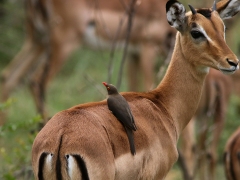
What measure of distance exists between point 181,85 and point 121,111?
0.88 metres

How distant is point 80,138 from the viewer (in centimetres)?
363

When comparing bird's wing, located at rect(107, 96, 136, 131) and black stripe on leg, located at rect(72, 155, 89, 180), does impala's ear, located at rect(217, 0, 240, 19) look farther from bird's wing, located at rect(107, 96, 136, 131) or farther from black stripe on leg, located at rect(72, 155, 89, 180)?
black stripe on leg, located at rect(72, 155, 89, 180)

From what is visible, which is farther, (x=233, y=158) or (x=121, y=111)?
(x=233, y=158)

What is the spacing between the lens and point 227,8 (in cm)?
496

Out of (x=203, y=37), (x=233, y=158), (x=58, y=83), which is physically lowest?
(x=58, y=83)

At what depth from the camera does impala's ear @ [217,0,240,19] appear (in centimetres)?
493

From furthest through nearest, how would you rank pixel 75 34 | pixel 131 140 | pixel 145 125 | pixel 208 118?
pixel 75 34, pixel 208 118, pixel 145 125, pixel 131 140

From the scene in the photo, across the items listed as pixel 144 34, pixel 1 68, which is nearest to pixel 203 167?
pixel 144 34

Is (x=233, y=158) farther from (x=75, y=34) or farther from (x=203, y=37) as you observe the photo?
(x=75, y=34)

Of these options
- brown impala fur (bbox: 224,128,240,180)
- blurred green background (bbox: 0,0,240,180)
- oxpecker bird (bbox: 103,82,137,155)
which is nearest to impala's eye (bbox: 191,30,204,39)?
oxpecker bird (bbox: 103,82,137,155)

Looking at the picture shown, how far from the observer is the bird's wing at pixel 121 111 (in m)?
4.00

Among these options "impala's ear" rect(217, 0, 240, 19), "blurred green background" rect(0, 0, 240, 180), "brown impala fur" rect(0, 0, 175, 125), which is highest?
"impala's ear" rect(217, 0, 240, 19)

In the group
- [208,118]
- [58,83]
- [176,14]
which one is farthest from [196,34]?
[58,83]

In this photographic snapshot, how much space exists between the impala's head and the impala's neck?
6 centimetres
